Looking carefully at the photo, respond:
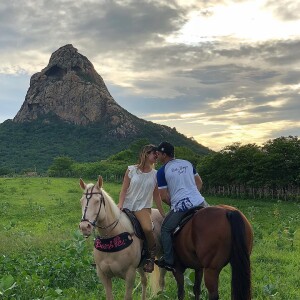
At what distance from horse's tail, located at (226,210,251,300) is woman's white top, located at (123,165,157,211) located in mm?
1666

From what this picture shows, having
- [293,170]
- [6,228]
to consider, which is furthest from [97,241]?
[293,170]

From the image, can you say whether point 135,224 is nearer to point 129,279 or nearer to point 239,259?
point 129,279

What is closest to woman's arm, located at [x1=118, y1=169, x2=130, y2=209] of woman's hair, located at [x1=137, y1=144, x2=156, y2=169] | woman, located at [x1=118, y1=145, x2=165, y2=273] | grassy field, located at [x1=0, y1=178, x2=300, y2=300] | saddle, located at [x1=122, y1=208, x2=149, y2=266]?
woman, located at [x1=118, y1=145, x2=165, y2=273]

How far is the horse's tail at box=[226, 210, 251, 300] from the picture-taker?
19.7 ft

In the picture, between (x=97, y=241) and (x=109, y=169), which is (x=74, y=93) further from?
(x=97, y=241)

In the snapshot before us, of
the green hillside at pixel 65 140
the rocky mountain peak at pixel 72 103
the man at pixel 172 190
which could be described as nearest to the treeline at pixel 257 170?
the man at pixel 172 190

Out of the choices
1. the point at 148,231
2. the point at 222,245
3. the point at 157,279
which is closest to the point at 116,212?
the point at 148,231

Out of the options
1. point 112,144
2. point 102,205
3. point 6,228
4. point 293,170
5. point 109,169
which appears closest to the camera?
point 102,205

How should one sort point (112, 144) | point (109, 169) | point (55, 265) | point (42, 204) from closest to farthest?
point (55, 265), point (42, 204), point (109, 169), point (112, 144)

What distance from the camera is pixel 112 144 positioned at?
552ft

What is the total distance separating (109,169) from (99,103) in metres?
118

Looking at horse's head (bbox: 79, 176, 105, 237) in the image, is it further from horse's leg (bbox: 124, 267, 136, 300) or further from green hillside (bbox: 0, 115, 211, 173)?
green hillside (bbox: 0, 115, 211, 173)

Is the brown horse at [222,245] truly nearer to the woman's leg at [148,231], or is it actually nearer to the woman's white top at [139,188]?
the woman's leg at [148,231]

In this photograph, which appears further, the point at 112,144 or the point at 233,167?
the point at 112,144
